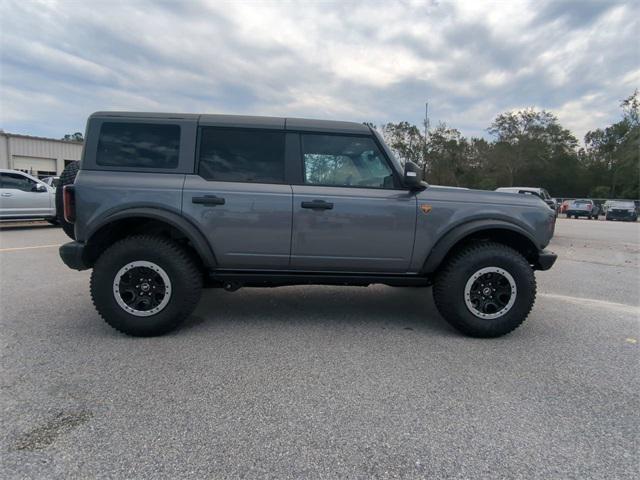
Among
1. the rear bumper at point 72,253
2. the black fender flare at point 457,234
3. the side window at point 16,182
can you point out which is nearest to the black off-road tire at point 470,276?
the black fender flare at point 457,234

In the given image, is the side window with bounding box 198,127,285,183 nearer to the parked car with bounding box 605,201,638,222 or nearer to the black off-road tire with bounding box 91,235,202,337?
the black off-road tire with bounding box 91,235,202,337

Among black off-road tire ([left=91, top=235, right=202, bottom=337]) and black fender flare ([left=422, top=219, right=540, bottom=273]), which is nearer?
black off-road tire ([left=91, top=235, right=202, bottom=337])

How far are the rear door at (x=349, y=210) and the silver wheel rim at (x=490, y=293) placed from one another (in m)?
0.65

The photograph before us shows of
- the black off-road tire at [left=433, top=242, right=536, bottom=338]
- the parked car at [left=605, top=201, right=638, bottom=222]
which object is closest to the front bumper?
the black off-road tire at [left=433, top=242, right=536, bottom=338]

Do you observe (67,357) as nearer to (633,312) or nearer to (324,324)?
(324,324)

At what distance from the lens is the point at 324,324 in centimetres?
411

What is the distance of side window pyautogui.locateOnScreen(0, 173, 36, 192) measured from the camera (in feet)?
38.0

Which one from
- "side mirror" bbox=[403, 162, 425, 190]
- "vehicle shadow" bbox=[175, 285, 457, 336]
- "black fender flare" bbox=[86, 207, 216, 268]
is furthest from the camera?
"vehicle shadow" bbox=[175, 285, 457, 336]

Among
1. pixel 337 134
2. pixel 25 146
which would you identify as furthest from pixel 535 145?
pixel 337 134

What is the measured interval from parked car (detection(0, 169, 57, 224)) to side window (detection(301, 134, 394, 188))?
10.9 metres

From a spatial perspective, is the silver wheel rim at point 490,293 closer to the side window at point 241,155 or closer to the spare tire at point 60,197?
the side window at point 241,155

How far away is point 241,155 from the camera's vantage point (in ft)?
12.5

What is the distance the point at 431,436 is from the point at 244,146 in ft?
9.34

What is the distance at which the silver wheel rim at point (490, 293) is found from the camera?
379 cm
